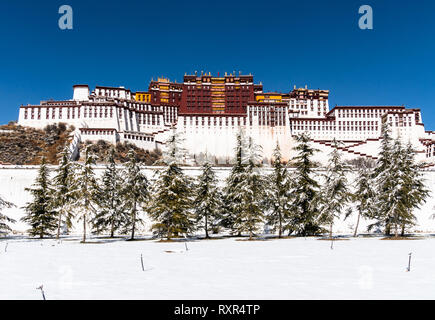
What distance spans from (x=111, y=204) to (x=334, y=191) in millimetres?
23008

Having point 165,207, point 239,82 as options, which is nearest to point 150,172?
point 165,207

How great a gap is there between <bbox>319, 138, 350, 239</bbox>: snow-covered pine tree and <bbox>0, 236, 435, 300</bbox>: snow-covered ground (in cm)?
1011

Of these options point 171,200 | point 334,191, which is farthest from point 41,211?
point 334,191

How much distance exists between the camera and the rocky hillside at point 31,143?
88.2 m

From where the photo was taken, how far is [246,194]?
33.7 m

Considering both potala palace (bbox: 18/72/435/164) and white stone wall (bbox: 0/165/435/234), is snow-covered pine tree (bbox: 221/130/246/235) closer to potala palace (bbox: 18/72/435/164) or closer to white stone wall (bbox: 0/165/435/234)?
white stone wall (bbox: 0/165/435/234)

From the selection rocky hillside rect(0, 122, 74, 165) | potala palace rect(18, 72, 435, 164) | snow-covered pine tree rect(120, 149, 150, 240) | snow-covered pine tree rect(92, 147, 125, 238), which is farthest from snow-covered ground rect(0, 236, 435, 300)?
potala palace rect(18, 72, 435, 164)

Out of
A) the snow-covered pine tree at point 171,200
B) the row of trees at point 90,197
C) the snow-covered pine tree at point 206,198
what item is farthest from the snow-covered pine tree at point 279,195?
the row of trees at point 90,197

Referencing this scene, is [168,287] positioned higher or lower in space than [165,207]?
lower

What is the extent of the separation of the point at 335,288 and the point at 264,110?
11631 centimetres

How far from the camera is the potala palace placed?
114m
